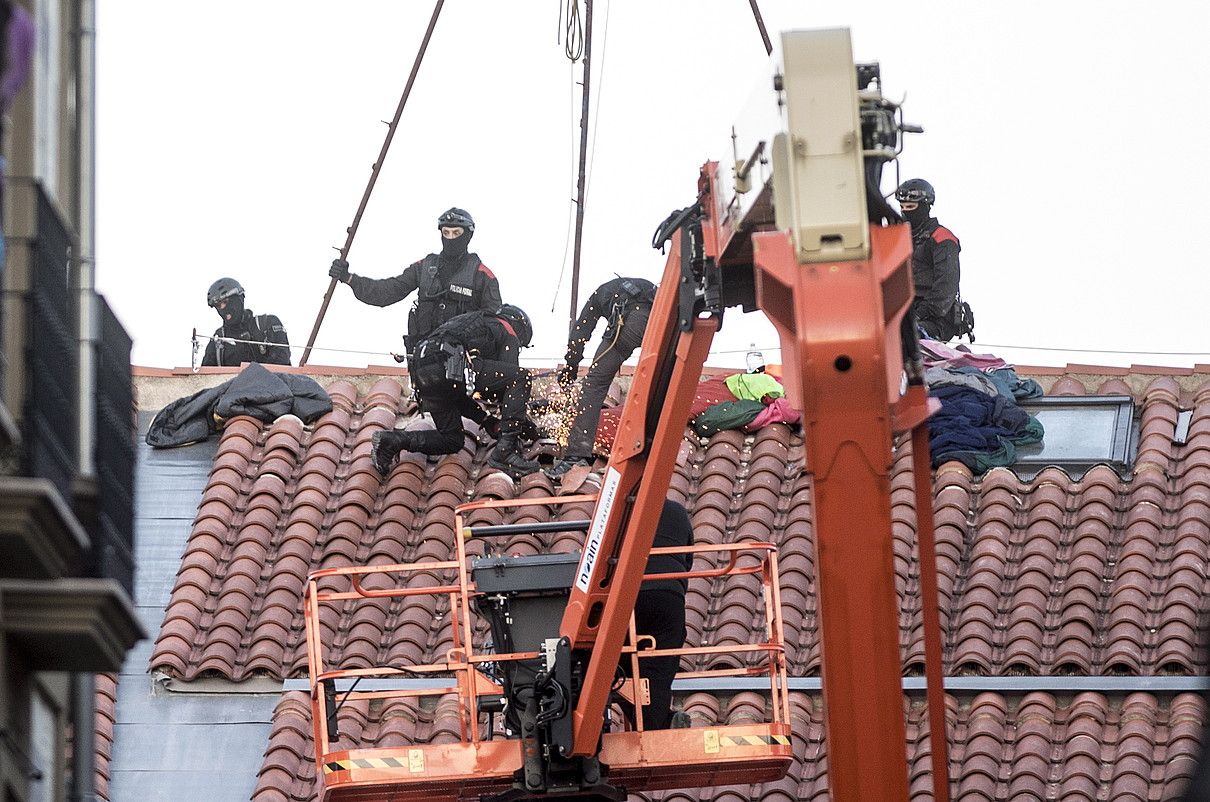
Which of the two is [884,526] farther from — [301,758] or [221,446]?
[221,446]

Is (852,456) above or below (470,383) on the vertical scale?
below

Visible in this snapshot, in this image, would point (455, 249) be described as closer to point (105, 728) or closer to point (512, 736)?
point (105, 728)

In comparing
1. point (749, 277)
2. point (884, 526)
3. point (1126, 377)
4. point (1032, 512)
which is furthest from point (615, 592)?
→ point (1126, 377)

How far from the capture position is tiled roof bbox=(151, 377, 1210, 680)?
53.0ft

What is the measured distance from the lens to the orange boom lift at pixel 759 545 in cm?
882

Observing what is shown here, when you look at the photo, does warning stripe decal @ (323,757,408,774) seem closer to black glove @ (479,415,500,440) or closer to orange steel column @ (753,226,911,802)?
orange steel column @ (753,226,911,802)

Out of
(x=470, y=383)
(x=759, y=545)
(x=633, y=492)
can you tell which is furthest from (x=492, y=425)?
(x=633, y=492)

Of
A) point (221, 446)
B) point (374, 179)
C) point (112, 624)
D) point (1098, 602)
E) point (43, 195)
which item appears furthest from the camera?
point (374, 179)

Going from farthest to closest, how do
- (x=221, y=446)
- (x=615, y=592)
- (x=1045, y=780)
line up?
(x=221, y=446) < (x=1045, y=780) < (x=615, y=592)

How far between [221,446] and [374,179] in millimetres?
4070

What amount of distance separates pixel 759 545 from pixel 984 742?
110 inches

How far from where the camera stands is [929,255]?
62.5 ft

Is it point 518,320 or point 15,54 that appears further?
point 518,320

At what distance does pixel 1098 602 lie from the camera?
16.5 meters
